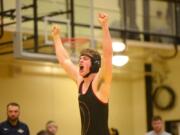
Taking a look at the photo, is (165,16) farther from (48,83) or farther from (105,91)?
(105,91)

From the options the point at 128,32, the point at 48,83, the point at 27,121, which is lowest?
the point at 27,121

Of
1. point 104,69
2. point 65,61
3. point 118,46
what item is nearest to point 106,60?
point 104,69

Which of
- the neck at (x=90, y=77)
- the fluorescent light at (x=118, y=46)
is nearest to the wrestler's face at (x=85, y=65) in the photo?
the neck at (x=90, y=77)

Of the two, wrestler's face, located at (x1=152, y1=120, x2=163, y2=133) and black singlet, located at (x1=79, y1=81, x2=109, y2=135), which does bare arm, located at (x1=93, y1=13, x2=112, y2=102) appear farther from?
wrestler's face, located at (x1=152, y1=120, x2=163, y2=133)

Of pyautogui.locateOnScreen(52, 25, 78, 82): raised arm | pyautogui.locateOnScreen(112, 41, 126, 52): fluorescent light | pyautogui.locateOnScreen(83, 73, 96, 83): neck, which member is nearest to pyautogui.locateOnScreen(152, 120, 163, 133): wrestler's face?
pyautogui.locateOnScreen(112, 41, 126, 52): fluorescent light

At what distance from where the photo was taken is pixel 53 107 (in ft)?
34.2

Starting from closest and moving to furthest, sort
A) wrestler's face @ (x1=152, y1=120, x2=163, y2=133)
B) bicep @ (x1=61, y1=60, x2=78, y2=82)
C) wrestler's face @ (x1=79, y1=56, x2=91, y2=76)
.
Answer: wrestler's face @ (x1=79, y1=56, x2=91, y2=76) < bicep @ (x1=61, y1=60, x2=78, y2=82) < wrestler's face @ (x1=152, y1=120, x2=163, y2=133)

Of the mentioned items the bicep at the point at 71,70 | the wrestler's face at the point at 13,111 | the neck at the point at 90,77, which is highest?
the bicep at the point at 71,70

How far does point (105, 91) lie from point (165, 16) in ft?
22.6

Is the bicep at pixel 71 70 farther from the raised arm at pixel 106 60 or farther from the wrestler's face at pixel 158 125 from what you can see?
the wrestler's face at pixel 158 125

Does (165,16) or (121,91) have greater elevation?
(165,16)

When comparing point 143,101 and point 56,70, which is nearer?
point 56,70

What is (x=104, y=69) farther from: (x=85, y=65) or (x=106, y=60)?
(x=85, y=65)

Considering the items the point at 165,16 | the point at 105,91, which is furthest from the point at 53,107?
the point at 105,91
